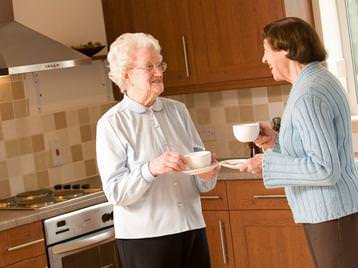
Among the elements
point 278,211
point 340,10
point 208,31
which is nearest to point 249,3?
point 208,31

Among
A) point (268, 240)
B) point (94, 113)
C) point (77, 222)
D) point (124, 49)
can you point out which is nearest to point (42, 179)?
point (94, 113)

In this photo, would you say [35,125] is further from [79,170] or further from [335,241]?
[335,241]

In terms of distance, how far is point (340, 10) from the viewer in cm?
455

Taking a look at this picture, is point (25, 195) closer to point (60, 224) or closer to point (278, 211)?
point (60, 224)

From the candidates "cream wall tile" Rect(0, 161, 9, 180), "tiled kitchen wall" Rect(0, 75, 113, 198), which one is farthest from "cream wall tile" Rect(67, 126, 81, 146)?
"cream wall tile" Rect(0, 161, 9, 180)

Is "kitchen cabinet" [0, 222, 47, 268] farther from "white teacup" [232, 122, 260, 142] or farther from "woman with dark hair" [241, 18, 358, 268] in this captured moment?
"woman with dark hair" [241, 18, 358, 268]

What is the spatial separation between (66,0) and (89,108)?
0.65 meters

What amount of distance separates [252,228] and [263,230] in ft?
0.20

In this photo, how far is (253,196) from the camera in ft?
13.6

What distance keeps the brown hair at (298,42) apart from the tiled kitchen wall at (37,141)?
6.62ft

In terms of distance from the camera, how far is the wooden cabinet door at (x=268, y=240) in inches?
162

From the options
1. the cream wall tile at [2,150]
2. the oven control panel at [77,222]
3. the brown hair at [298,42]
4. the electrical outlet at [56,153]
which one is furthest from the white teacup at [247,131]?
the electrical outlet at [56,153]

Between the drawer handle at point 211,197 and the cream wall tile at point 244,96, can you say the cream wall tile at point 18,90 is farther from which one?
the cream wall tile at point 244,96

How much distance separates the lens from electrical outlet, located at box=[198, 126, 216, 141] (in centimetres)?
493
